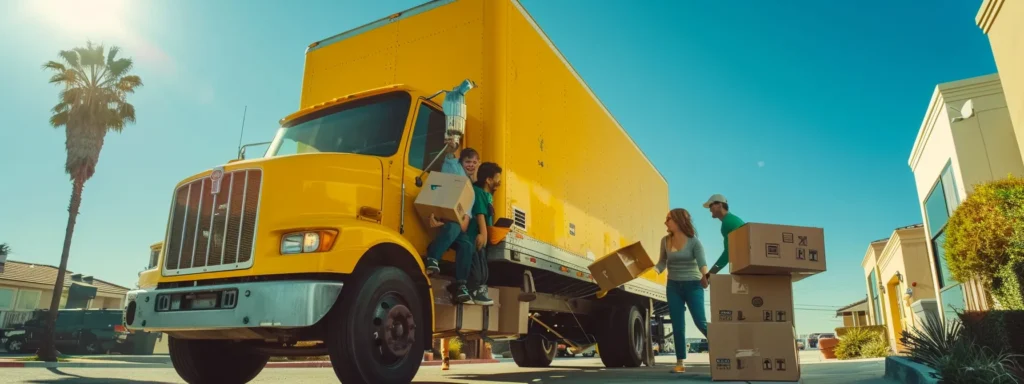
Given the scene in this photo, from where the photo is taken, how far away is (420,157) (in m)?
5.54

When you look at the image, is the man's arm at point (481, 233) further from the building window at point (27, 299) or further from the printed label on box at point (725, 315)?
the building window at point (27, 299)

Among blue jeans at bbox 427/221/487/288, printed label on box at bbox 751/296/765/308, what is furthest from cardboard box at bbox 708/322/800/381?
blue jeans at bbox 427/221/487/288

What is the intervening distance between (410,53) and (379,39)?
535 mm

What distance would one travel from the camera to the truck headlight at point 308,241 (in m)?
4.21

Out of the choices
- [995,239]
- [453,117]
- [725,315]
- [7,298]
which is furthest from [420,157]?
[7,298]

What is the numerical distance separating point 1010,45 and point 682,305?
6896 millimetres

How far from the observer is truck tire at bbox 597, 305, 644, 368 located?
Answer: 9.43 meters

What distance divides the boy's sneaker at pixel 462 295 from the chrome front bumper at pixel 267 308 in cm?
129

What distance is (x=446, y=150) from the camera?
18.2ft

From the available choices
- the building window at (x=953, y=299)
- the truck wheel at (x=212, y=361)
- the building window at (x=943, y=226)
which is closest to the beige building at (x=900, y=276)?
the building window at (x=943, y=226)

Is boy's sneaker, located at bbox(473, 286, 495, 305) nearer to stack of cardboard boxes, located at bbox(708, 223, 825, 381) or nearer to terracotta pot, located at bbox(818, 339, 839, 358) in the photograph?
stack of cardboard boxes, located at bbox(708, 223, 825, 381)

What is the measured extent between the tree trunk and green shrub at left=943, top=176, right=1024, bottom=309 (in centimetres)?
2069

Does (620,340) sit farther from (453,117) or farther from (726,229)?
(453,117)

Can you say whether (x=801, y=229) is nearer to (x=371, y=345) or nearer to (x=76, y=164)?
(x=371, y=345)
